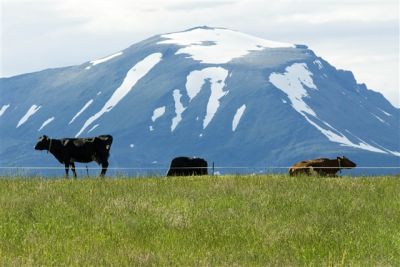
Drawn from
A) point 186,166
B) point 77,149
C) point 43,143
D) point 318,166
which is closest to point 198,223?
point 318,166

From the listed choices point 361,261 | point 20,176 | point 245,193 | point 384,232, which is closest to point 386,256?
point 361,261

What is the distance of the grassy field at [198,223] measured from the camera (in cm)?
1385

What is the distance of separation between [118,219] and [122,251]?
11.0ft

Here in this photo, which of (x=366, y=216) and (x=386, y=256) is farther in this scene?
(x=366, y=216)

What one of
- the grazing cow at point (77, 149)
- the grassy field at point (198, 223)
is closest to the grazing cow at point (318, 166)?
the grazing cow at point (77, 149)

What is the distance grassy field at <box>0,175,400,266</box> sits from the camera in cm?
1385

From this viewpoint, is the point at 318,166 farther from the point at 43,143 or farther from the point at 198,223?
the point at 198,223

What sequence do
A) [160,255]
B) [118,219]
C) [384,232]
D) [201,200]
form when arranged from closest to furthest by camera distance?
[160,255] < [384,232] < [118,219] < [201,200]

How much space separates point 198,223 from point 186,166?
1004 inches

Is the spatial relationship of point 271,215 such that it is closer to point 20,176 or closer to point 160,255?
point 160,255

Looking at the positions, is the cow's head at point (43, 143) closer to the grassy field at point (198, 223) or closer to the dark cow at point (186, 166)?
the dark cow at point (186, 166)

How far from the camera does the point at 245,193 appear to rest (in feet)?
70.3

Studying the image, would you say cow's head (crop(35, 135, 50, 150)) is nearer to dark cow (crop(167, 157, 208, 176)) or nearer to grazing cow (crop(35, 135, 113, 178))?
grazing cow (crop(35, 135, 113, 178))

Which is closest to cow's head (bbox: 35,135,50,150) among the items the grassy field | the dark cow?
the dark cow
